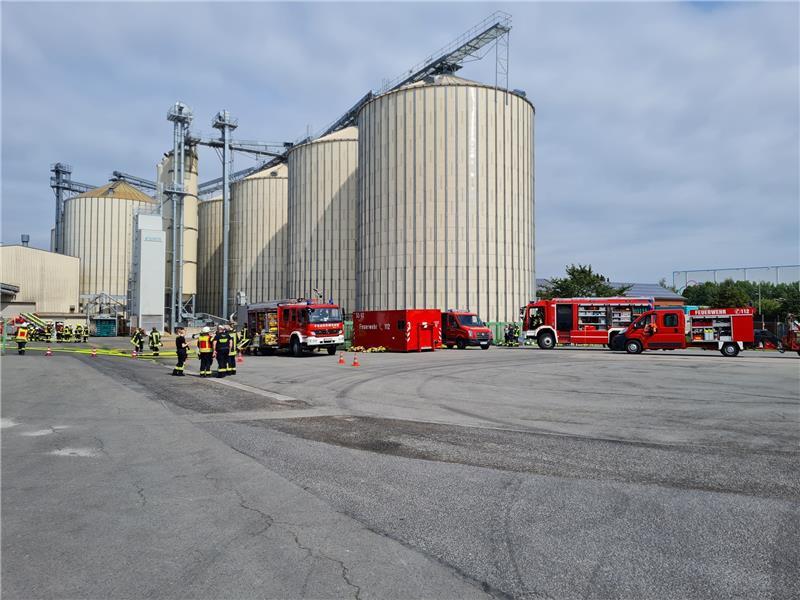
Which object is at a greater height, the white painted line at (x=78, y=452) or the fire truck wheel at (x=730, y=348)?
the fire truck wheel at (x=730, y=348)

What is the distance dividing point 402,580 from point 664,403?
10008 millimetres

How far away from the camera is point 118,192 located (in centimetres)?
7575

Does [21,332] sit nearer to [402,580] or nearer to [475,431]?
[475,431]

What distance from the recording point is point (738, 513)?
5188 mm

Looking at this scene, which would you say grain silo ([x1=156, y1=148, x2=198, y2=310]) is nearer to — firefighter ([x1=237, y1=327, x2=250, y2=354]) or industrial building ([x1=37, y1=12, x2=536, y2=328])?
industrial building ([x1=37, y1=12, x2=536, y2=328])

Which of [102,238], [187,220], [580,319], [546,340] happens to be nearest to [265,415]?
[580,319]

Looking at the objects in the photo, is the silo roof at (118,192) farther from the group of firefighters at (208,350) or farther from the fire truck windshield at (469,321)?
the group of firefighters at (208,350)

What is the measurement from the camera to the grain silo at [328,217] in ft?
191

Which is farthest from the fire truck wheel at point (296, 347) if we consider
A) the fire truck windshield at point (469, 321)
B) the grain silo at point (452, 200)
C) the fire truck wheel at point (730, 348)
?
the fire truck wheel at point (730, 348)

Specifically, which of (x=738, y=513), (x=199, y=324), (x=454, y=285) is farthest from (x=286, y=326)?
(x=199, y=324)

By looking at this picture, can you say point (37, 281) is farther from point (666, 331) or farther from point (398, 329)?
point (666, 331)

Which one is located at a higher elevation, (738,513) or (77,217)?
(77,217)

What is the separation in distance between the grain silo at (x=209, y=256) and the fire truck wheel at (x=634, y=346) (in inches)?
2192

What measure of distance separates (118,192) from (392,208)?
45.9 m
